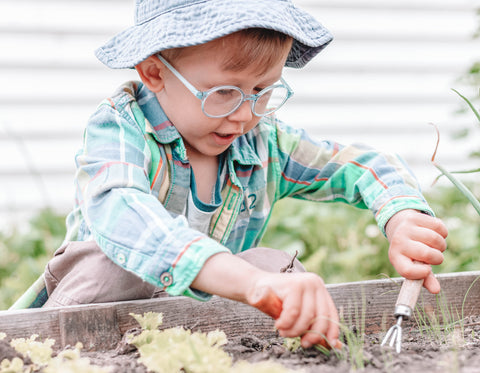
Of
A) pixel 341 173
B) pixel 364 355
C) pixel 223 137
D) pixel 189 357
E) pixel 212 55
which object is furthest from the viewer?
pixel 341 173

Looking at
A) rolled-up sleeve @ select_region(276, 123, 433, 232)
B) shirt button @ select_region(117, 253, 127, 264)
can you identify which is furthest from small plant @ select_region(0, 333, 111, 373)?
rolled-up sleeve @ select_region(276, 123, 433, 232)

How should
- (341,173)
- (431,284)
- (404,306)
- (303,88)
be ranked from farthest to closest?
(303,88)
(341,173)
(431,284)
(404,306)

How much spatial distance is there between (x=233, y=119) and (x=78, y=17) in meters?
2.70

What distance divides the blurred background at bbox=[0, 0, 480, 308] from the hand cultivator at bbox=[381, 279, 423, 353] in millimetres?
1748

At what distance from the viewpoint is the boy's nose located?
1.57m

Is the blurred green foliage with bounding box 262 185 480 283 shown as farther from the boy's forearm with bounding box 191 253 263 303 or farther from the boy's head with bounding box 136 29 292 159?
the boy's forearm with bounding box 191 253 263 303

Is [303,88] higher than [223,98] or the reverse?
the reverse

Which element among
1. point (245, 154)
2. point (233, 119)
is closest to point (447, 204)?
point (245, 154)

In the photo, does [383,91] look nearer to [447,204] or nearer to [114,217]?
[447,204]

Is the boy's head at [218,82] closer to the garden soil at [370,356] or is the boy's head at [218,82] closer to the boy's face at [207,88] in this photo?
the boy's face at [207,88]

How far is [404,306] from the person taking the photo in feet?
4.22

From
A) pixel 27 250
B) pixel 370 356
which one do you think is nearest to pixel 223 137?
pixel 370 356

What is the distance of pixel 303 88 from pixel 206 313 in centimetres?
310

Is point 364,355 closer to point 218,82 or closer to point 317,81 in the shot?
point 218,82
